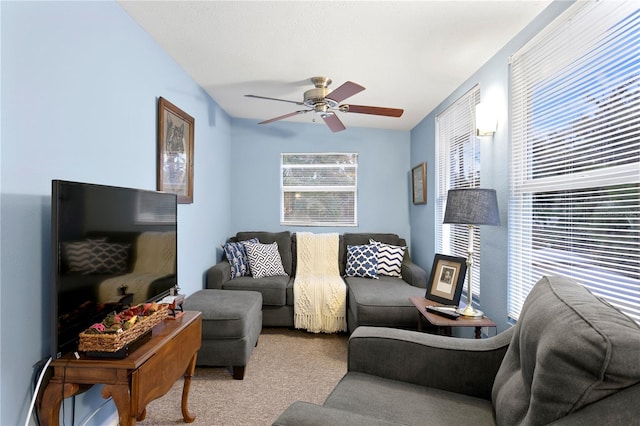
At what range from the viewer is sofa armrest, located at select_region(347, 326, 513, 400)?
4.90 ft

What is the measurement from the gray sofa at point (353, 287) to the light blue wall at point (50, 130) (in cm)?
149

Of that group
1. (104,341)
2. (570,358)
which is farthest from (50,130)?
(570,358)

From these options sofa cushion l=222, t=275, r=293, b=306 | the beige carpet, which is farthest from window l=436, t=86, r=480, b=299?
sofa cushion l=222, t=275, r=293, b=306

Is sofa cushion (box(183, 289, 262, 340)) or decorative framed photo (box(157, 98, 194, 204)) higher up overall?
decorative framed photo (box(157, 98, 194, 204))

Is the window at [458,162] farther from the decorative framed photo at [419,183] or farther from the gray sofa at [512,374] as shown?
the gray sofa at [512,374]

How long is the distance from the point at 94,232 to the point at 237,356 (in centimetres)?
145

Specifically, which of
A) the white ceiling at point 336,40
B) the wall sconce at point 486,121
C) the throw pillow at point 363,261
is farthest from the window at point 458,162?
the throw pillow at point 363,261

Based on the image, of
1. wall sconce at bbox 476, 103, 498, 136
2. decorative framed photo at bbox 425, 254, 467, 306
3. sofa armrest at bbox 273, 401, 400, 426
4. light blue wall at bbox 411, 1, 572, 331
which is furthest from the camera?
decorative framed photo at bbox 425, 254, 467, 306

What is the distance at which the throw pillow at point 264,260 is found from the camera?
3750 millimetres

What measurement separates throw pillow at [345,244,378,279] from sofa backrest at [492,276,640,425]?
267 cm

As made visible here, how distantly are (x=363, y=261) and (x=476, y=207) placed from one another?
1.90 metres

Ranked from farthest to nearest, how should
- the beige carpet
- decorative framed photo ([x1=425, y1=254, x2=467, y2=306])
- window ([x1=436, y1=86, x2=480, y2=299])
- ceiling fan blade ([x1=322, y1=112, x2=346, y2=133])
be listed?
ceiling fan blade ([x1=322, y1=112, x2=346, y2=133]) → window ([x1=436, y1=86, x2=480, y2=299]) → decorative framed photo ([x1=425, y1=254, x2=467, y2=306]) → the beige carpet

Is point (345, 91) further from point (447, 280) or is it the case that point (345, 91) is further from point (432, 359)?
point (432, 359)

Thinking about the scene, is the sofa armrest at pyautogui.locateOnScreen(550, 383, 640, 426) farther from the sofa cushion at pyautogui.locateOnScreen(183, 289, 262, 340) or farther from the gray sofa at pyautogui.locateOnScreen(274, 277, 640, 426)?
the sofa cushion at pyautogui.locateOnScreen(183, 289, 262, 340)
